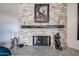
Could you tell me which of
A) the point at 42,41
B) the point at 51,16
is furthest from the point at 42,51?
the point at 51,16

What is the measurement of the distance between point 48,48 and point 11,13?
2.15 feet

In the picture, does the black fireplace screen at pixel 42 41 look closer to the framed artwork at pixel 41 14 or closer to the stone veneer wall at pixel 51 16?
the stone veneer wall at pixel 51 16

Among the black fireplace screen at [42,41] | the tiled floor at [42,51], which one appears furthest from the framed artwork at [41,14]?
the tiled floor at [42,51]

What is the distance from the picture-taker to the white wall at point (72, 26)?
1.99 metres

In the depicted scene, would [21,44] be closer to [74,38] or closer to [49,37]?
[49,37]

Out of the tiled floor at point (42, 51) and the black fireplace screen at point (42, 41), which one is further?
the black fireplace screen at point (42, 41)

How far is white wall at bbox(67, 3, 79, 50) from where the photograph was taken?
199 centimetres

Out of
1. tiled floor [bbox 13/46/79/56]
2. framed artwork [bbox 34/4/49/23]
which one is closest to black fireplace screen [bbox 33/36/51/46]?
tiled floor [bbox 13/46/79/56]

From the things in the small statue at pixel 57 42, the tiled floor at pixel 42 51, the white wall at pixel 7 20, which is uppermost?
the white wall at pixel 7 20

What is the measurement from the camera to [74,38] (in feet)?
6.64

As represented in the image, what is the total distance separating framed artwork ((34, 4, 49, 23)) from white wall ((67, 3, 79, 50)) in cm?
28

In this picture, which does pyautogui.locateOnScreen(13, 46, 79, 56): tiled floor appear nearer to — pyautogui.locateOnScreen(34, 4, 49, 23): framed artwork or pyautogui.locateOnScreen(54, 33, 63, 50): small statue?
pyautogui.locateOnScreen(54, 33, 63, 50): small statue

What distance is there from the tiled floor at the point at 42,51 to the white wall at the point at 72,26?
8 centimetres

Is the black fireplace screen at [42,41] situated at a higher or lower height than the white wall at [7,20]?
lower
